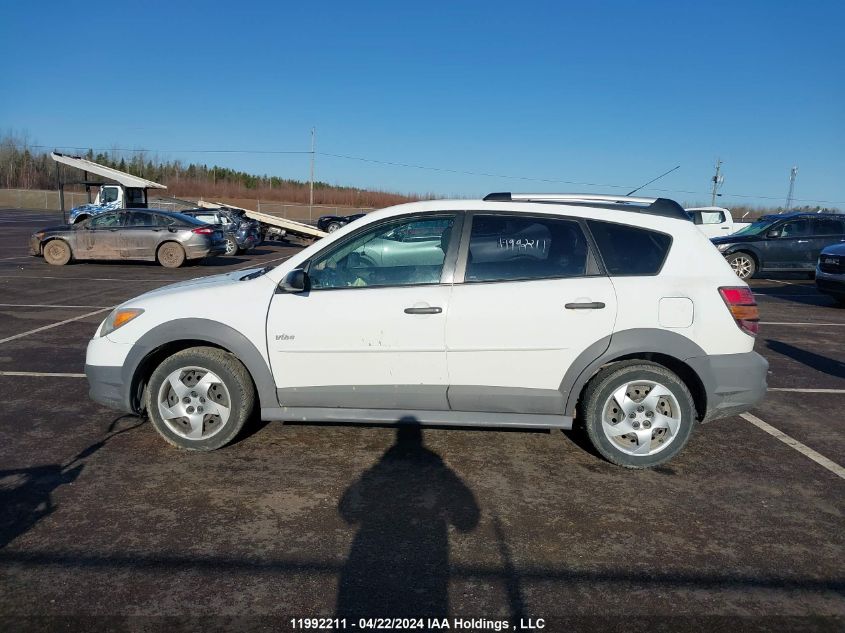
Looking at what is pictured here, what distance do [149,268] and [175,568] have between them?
15.7 meters

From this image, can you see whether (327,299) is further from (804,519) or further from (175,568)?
(804,519)

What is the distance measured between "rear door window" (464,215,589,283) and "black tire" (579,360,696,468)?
0.74m

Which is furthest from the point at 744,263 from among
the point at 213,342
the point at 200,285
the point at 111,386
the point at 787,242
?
the point at 111,386

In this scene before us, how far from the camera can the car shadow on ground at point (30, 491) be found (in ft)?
11.6

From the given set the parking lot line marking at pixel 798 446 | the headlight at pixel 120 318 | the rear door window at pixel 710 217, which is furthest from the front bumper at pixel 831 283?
the headlight at pixel 120 318

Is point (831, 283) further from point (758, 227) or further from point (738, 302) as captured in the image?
point (738, 302)

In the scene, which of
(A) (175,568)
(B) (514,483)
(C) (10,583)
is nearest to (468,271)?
(B) (514,483)

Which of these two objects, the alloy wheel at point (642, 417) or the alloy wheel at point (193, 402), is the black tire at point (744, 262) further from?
the alloy wheel at point (193, 402)

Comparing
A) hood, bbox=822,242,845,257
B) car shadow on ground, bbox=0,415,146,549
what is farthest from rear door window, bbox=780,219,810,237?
car shadow on ground, bbox=0,415,146,549

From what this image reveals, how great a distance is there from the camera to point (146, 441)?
479 centimetres

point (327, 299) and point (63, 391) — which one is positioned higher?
point (327, 299)

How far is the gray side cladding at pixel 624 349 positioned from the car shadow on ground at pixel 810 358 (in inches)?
158

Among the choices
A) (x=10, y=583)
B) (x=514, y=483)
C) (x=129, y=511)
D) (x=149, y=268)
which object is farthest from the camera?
(x=149, y=268)

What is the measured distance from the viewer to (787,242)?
16.9 meters
